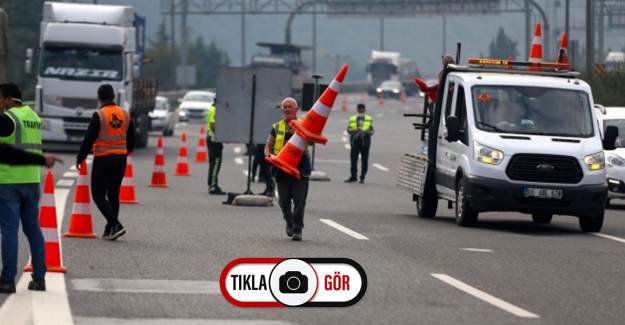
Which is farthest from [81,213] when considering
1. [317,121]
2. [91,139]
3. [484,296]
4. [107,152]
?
[484,296]

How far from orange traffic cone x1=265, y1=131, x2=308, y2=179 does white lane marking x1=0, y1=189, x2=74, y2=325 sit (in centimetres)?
460

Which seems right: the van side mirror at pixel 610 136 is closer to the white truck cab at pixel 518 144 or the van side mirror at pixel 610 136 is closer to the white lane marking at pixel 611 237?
the white truck cab at pixel 518 144

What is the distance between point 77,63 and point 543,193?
21.7m

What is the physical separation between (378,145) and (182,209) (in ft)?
105

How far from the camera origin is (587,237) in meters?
20.5

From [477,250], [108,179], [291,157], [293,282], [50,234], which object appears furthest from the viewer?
[291,157]

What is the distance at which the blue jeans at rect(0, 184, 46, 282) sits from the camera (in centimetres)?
1278

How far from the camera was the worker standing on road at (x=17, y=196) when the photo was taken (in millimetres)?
12781

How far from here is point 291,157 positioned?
59.7 ft

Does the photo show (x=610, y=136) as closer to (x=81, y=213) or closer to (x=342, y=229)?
(x=342, y=229)

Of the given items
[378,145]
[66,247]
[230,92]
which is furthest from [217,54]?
[66,247]

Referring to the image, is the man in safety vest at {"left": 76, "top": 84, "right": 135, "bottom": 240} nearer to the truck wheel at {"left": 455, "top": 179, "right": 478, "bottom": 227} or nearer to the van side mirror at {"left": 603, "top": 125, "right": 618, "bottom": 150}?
the truck wheel at {"left": 455, "top": 179, "right": 478, "bottom": 227}

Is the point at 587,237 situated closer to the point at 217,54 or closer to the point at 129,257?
the point at 129,257

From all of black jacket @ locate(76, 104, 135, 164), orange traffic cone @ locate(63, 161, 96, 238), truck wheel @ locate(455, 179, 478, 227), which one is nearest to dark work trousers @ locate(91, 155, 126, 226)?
orange traffic cone @ locate(63, 161, 96, 238)
